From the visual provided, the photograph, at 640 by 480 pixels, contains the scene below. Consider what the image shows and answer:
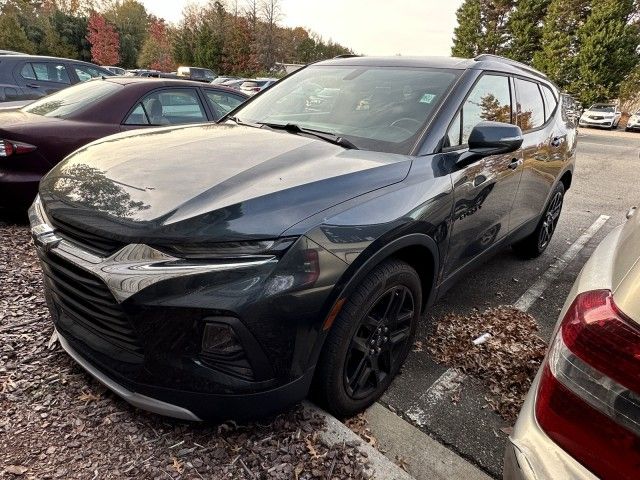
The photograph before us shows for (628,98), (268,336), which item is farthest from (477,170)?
(628,98)

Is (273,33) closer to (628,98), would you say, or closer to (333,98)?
(628,98)

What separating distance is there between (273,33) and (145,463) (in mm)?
43375

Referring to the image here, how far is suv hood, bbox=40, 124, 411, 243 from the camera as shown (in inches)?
66.2

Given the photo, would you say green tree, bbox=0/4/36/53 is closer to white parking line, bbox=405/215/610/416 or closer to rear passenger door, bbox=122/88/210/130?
rear passenger door, bbox=122/88/210/130

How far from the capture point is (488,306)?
11.6 ft

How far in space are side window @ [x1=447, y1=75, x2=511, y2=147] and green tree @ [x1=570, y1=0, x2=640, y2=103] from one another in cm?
2916

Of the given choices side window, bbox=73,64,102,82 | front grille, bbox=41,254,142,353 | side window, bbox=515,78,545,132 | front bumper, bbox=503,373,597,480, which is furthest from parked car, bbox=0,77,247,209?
side window, bbox=73,64,102,82

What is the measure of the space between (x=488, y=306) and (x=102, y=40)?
150ft

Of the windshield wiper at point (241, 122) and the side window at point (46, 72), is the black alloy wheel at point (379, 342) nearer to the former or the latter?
the windshield wiper at point (241, 122)

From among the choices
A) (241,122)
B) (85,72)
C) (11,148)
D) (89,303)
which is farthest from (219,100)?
(85,72)

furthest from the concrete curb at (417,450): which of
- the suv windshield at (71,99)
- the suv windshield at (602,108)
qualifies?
the suv windshield at (602,108)

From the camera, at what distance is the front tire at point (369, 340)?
6.44 ft

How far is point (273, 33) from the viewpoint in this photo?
1588 inches

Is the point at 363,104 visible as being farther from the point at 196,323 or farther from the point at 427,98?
the point at 196,323
